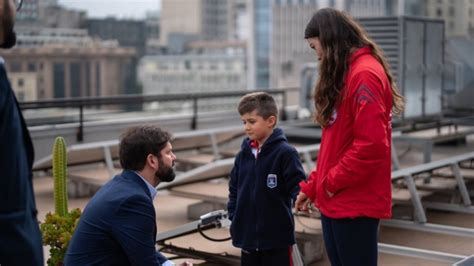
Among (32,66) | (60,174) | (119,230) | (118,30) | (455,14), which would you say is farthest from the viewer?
(118,30)

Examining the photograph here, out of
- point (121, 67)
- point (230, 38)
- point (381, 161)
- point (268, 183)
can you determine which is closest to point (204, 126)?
point (268, 183)

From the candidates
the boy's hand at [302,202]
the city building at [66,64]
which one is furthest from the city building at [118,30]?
the boy's hand at [302,202]

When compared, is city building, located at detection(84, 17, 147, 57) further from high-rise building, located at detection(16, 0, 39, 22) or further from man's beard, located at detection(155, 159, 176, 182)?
man's beard, located at detection(155, 159, 176, 182)

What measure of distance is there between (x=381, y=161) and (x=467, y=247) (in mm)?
3247

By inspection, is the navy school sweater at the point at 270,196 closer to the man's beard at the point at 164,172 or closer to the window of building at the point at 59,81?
the man's beard at the point at 164,172

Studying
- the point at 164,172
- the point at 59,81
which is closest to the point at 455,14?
the point at 164,172

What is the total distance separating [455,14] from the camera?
33.9 ft

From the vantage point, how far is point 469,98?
34.8 ft

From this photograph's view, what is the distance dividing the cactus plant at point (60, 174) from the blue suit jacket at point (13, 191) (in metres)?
2.73

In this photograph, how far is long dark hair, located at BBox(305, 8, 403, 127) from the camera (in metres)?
3.69

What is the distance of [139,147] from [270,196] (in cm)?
106

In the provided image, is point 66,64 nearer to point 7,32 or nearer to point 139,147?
point 139,147

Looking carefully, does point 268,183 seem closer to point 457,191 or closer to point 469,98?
point 457,191

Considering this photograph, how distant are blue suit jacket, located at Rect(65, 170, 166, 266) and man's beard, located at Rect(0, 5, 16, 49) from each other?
4.13ft
